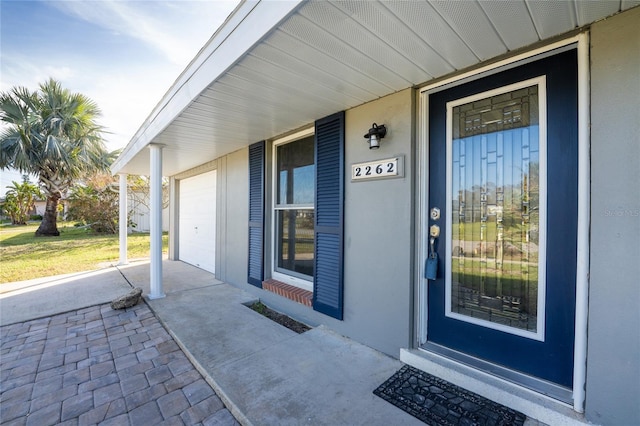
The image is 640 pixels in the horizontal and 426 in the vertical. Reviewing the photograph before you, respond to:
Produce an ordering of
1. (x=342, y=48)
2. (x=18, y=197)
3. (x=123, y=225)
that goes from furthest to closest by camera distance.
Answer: (x=18, y=197), (x=123, y=225), (x=342, y=48)

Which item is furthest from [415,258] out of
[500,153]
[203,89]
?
[203,89]

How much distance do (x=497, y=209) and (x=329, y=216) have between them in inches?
63.9

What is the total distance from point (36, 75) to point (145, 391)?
1449 cm

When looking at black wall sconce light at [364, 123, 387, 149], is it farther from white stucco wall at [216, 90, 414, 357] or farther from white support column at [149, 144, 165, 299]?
white support column at [149, 144, 165, 299]

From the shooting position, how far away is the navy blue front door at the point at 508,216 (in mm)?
1776

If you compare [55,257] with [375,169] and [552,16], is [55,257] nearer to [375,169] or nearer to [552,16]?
[375,169]

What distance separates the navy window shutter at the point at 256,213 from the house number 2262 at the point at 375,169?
1.85 metres

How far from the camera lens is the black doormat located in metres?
1.71

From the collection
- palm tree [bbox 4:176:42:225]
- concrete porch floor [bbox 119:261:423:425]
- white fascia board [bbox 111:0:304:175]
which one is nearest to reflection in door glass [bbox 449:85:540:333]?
concrete porch floor [bbox 119:261:423:425]

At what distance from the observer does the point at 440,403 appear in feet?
6.08

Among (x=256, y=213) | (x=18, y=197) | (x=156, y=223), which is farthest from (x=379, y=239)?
(x=18, y=197)

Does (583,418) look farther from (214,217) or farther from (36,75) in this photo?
(36,75)

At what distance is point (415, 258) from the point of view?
2.38 m

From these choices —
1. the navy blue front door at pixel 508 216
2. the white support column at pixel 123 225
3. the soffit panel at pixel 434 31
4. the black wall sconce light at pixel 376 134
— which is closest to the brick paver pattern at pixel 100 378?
the navy blue front door at pixel 508 216
